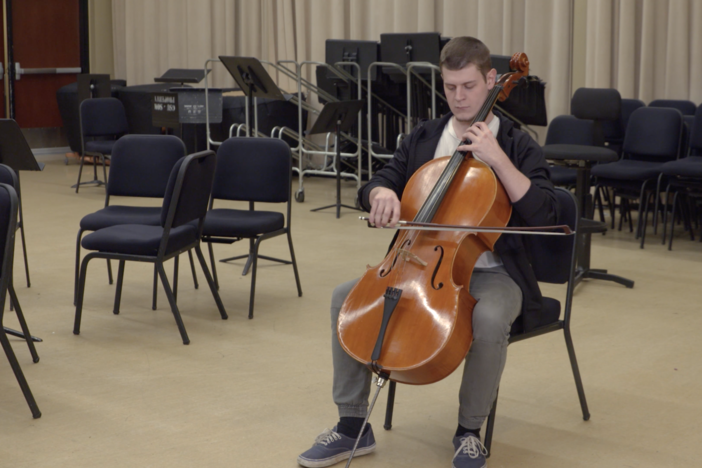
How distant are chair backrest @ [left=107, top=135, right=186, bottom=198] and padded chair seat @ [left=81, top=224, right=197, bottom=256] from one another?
558mm

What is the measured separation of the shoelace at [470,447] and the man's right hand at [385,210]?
0.58m

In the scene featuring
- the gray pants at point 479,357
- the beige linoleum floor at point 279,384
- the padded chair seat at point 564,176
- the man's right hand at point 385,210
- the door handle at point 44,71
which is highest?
the door handle at point 44,71

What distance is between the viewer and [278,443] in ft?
7.59

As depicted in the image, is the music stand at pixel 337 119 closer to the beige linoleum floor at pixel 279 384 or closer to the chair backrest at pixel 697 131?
the beige linoleum floor at pixel 279 384

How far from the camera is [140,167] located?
380 cm

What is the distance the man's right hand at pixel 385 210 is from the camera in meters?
2.04

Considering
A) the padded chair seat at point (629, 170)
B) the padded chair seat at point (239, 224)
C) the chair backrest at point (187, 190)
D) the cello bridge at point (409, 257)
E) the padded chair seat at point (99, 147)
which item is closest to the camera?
the cello bridge at point (409, 257)

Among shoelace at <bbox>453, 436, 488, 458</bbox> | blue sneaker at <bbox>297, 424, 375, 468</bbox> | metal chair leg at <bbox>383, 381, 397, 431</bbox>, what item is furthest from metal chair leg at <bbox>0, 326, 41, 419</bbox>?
shoelace at <bbox>453, 436, 488, 458</bbox>

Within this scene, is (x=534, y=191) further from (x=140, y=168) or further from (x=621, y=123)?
(x=621, y=123)

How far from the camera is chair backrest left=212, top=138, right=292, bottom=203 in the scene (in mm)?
3738

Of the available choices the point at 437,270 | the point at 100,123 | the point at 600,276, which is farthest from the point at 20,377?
the point at 100,123

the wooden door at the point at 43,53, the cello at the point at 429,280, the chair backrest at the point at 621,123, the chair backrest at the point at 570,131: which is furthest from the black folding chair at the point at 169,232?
→ the wooden door at the point at 43,53

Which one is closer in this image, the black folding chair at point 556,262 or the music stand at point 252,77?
the black folding chair at point 556,262

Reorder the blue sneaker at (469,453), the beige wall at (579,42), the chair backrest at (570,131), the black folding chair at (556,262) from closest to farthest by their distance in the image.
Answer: the blue sneaker at (469,453), the black folding chair at (556,262), the chair backrest at (570,131), the beige wall at (579,42)
